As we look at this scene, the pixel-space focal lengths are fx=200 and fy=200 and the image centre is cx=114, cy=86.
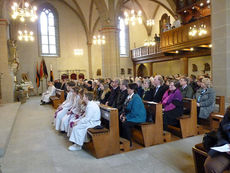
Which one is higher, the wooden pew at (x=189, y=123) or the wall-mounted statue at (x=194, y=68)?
the wall-mounted statue at (x=194, y=68)

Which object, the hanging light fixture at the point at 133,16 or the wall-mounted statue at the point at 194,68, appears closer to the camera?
the hanging light fixture at the point at 133,16

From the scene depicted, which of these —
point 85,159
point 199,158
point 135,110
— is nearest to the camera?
point 199,158

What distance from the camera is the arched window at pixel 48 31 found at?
57.2ft

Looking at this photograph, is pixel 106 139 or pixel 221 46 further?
pixel 221 46

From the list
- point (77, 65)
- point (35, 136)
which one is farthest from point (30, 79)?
point (35, 136)

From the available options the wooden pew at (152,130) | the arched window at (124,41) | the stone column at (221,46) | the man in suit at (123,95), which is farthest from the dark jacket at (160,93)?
the arched window at (124,41)

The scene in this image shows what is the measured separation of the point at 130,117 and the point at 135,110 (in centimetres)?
18

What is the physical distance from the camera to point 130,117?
13.4ft

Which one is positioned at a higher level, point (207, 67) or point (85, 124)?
point (207, 67)

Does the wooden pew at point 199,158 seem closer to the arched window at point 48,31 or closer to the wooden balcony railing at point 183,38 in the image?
A: the wooden balcony railing at point 183,38

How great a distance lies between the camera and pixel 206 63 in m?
14.3

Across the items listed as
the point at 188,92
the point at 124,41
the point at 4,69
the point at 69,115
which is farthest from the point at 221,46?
the point at 124,41

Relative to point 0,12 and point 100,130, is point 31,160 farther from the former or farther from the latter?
point 0,12

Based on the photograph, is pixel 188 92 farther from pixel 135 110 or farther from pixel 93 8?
pixel 93 8
